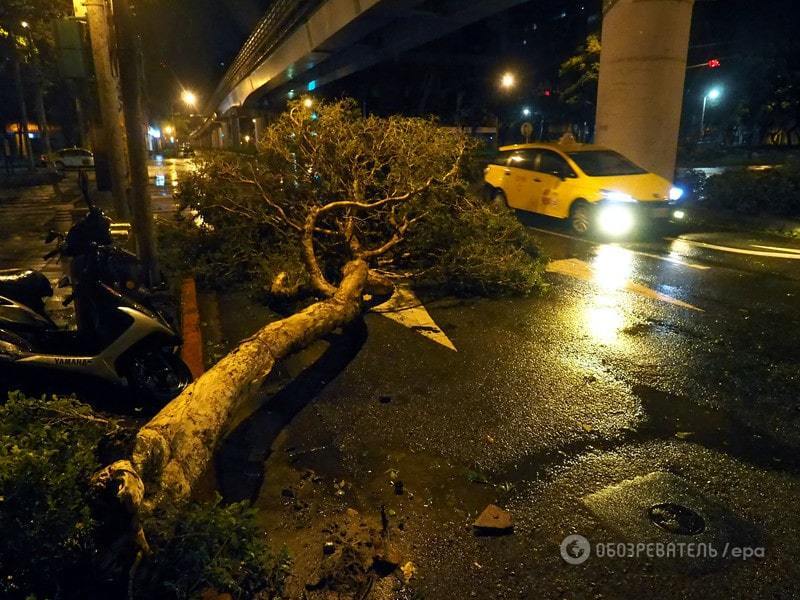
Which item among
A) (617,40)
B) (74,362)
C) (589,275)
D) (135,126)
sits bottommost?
(589,275)

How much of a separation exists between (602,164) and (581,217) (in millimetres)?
1236

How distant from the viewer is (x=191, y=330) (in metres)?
5.91

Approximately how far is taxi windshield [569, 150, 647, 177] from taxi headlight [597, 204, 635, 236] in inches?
31.5

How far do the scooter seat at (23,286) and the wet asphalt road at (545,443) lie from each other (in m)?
2.05

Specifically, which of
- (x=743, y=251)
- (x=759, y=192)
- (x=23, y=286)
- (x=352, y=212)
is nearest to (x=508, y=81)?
(x=759, y=192)

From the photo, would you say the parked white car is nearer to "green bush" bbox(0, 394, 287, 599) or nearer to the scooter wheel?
the scooter wheel

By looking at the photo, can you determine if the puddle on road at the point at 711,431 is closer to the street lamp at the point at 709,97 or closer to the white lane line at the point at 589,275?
the white lane line at the point at 589,275

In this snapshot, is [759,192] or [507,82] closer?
[759,192]

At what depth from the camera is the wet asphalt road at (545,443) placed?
2.88 metres

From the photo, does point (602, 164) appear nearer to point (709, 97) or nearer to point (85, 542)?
point (85, 542)

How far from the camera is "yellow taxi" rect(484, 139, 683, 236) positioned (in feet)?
35.6

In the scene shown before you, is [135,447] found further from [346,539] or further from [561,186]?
[561,186]

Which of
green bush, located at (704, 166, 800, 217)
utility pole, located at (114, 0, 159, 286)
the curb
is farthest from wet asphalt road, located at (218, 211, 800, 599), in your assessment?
green bush, located at (704, 166, 800, 217)

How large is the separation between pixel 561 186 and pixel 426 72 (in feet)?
81.1
